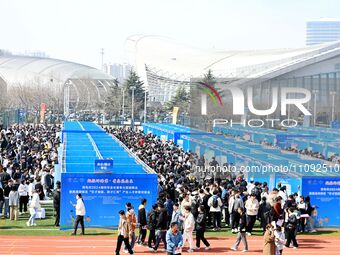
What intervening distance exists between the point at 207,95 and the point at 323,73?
33838 mm

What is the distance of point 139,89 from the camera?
9075 centimetres

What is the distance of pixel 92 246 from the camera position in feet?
55.8

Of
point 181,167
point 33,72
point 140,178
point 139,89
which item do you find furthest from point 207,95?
point 33,72

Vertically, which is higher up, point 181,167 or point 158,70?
point 158,70

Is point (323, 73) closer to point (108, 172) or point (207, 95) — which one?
point (207, 95)

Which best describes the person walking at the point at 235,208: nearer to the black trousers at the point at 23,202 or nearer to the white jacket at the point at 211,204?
the white jacket at the point at 211,204

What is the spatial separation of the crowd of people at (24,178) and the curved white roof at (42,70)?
86.4 meters

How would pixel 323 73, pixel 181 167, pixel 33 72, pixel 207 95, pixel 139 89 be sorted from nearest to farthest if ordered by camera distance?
pixel 181 167 → pixel 207 95 → pixel 323 73 → pixel 139 89 → pixel 33 72

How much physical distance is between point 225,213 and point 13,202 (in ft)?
17.6

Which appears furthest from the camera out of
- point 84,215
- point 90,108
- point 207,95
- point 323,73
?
point 90,108

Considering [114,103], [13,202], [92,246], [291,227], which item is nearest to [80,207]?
[92,246]

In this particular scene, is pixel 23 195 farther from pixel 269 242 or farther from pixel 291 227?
pixel 269 242

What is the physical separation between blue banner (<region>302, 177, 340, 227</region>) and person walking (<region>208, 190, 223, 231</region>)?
2313 millimetres

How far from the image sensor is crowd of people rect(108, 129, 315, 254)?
16094 mm
